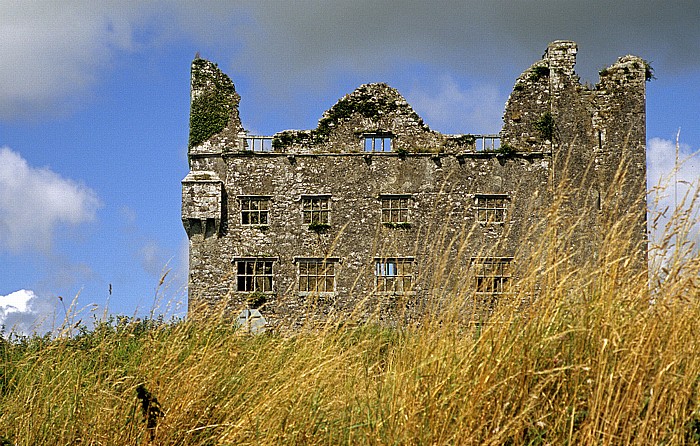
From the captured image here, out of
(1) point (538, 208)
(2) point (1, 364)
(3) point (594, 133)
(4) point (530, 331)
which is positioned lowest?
(2) point (1, 364)

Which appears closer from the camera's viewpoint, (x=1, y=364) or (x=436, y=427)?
(x=436, y=427)

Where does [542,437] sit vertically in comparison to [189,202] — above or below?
below

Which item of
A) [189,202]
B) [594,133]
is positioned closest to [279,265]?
[189,202]

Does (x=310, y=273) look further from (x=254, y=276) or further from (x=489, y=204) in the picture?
(x=489, y=204)

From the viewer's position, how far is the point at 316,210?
2236 cm

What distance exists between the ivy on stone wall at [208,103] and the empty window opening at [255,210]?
2289 millimetres

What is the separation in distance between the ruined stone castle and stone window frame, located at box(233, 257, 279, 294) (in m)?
0.04

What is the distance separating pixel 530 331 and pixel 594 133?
1923cm

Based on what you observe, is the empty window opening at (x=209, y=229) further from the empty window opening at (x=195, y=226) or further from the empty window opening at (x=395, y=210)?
the empty window opening at (x=395, y=210)

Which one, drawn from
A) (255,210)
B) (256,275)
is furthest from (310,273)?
(255,210)

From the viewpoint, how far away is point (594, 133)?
74.1ft

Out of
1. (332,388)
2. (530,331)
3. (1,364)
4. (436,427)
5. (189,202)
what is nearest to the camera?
(436,427)

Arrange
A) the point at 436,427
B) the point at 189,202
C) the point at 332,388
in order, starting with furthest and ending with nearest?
the point at 189,202, the point at 332,388, the point at 436,427

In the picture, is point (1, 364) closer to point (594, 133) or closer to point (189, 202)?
point (189, 202)
